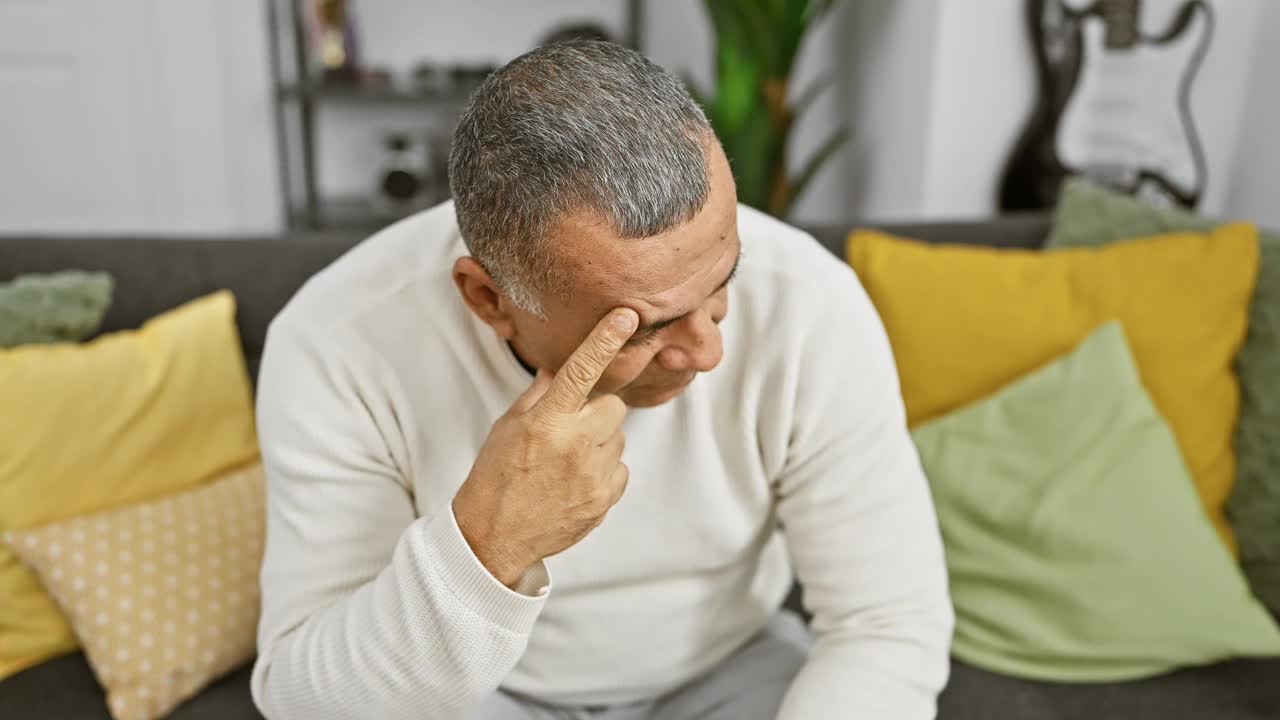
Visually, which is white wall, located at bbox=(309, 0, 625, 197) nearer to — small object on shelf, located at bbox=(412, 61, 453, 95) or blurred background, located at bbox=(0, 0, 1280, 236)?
blurred background, located at bbox=(0, 0, 1280, 236)

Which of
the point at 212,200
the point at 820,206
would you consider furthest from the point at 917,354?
the point at 212,200

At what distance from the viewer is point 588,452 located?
0.87 metres

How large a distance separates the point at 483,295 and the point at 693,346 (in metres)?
0.20

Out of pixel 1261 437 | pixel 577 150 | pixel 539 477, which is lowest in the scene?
pixel 1261 437

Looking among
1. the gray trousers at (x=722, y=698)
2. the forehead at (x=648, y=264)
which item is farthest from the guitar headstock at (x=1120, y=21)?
the forehead at (x=648, y=264)

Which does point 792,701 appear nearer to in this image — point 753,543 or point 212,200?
point 753,543

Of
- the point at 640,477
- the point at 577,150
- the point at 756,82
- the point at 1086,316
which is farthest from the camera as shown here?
the point at 756,82

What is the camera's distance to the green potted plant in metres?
2.57

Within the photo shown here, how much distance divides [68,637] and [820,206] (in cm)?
256

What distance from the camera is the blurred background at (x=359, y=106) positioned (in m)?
2.65

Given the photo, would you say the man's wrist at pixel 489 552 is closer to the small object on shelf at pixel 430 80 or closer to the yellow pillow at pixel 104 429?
the yellow pillow at pixel 104 429

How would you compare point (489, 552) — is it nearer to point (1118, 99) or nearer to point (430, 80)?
point (1118, 99)

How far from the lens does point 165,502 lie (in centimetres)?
130

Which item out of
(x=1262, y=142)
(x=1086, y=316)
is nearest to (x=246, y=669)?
(x=1086, y=316)
